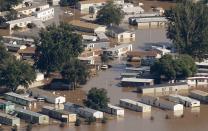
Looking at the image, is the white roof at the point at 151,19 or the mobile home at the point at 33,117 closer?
the mobile home at the point at 33,117

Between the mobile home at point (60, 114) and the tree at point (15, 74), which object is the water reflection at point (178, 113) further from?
the tree at point (15, 74)

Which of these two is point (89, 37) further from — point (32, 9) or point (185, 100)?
point (185, 100)

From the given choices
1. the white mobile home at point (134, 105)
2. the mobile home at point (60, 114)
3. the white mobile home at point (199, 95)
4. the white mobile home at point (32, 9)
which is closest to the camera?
the mobile home at point (60, 114)

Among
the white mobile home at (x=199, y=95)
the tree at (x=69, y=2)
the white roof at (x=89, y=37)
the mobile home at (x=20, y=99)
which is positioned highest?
the tree at (x=69, y=2)

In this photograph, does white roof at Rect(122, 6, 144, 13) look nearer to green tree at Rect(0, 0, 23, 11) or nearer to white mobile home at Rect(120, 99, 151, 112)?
green tree at Rect(0, 0, 23, 11)

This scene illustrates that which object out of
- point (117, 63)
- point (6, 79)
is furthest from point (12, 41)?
point (6, 79)

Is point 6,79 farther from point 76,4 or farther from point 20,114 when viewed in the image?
point 76,4

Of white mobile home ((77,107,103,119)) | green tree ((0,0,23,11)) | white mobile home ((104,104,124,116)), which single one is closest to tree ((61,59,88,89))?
white mobile home ((104,104,124,116))

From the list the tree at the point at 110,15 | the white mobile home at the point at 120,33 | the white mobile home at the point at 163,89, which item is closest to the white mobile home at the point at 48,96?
the white mobile home at the point at 163,89
